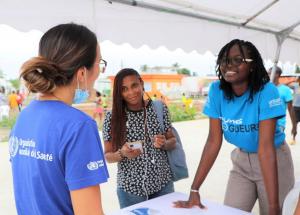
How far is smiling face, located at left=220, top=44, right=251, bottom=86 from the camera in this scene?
1.64 metres

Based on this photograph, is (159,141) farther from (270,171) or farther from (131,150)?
(270,171)

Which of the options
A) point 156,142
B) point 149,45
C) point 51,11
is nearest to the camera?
point 156,142

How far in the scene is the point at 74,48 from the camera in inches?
33.9

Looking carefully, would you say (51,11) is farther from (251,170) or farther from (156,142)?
(251,170)

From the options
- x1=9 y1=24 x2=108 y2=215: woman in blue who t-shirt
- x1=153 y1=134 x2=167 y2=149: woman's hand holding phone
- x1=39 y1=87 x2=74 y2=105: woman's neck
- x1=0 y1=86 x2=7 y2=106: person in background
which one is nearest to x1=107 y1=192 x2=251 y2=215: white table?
x1=153 y1=134 x2=167 y2=149: woman's hand holding phone

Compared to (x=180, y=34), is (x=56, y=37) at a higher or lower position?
lower

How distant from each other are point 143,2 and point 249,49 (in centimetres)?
111

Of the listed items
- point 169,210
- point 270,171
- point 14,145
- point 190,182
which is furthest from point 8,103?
point 14,145

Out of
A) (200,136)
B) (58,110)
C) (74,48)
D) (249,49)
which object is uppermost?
(249,49)

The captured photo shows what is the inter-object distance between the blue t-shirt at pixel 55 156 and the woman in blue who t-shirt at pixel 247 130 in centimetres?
93

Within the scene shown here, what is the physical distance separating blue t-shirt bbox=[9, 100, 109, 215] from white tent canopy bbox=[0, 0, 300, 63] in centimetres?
109

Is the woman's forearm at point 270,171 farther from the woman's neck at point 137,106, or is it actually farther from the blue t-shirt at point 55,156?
the blue t-shirt at point 55,156

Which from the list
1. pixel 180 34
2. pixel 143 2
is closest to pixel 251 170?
pixel 143 2

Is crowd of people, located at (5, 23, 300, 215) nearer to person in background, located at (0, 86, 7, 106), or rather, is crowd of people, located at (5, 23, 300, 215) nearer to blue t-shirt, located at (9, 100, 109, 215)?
blue t-shirt, located at (9, 100, 109, 215)
